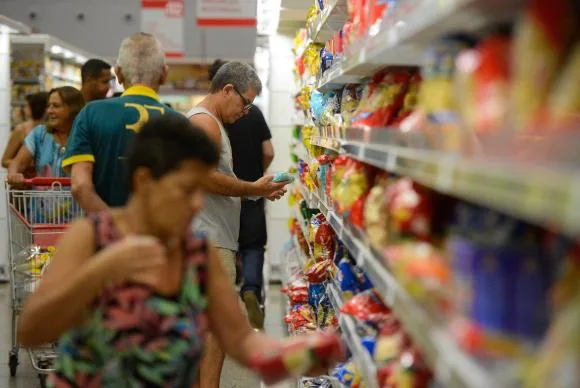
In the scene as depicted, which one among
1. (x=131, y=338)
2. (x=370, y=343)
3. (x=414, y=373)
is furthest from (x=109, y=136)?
(x=414, y=373)

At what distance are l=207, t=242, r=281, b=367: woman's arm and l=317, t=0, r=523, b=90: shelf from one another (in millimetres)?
733

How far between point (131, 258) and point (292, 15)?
266 inches

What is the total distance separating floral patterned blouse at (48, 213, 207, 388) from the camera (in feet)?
6.95

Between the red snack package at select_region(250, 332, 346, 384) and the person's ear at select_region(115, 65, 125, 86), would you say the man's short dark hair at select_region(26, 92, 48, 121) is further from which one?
the red snack package at select_region(250, 332, 346, 384)

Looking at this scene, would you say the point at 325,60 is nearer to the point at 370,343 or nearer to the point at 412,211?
the point at 370,343

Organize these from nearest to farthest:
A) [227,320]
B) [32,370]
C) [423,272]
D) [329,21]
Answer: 1. [423,272]
2. [227,320]
3. [329,21]
4. [32,370]

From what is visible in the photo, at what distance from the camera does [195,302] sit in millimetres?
2209

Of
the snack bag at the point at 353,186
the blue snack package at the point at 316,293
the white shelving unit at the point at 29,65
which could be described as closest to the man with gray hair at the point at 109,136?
the snack bag at the point at 353,186

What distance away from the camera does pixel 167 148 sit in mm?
2045

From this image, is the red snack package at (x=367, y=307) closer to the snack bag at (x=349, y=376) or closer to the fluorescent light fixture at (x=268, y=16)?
the snack bag at (x=349, y=376)

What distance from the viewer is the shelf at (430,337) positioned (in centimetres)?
145

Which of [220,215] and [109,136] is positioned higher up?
[109,136]

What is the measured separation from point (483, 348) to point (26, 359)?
508cm

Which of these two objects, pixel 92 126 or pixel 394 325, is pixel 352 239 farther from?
pixel 92 126
